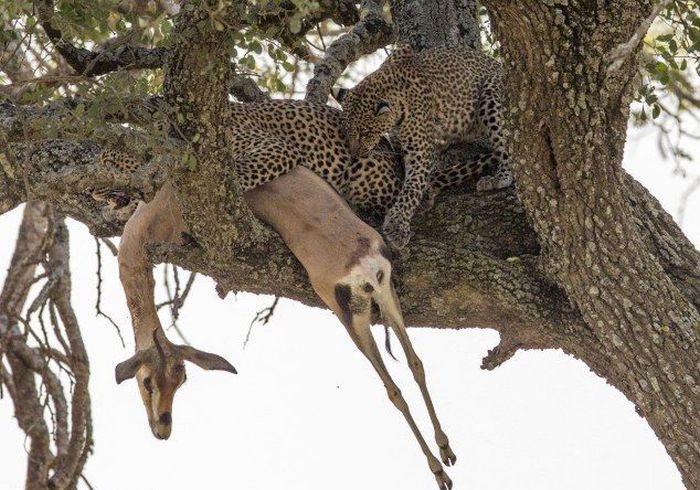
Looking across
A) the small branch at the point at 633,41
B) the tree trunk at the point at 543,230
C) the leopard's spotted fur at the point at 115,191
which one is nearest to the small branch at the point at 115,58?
the leopard's spotted fur at the point at 115,191

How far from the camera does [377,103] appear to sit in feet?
22.1

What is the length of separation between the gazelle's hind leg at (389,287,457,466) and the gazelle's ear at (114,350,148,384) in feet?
4.55

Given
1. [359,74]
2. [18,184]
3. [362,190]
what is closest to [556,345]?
[362,190]

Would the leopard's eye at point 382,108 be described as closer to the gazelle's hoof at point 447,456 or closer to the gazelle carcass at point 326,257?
the gazelle carcass at point 326,257

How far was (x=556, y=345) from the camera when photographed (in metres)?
5.96

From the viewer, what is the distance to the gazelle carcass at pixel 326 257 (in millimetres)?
5656

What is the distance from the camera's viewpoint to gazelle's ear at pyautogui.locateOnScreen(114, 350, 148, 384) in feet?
19.9

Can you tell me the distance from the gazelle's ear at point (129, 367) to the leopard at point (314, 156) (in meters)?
0.82

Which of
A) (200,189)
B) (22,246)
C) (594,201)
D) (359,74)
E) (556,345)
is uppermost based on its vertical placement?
(359,74)

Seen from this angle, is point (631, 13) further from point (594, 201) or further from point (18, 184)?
point (18, 184)

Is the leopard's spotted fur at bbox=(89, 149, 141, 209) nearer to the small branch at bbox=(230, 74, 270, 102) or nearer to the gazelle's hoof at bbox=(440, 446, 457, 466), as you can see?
the small branch at bbox=(230, 74, 270, 102)

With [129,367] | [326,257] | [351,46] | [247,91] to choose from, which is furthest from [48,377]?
[351,46]

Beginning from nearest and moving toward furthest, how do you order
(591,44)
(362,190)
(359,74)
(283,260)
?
(591,44), (283,260), (362,190), (359,74)

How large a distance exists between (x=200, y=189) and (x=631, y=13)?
2044 mm
